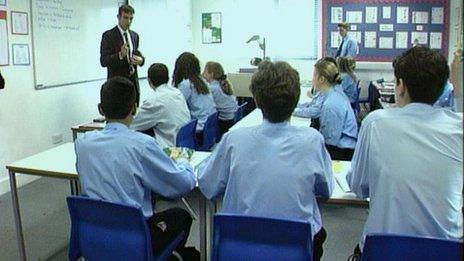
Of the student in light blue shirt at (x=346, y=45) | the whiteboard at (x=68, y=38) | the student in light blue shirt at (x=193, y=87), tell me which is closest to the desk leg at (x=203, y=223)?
the student in light blue shirt at (x=193, y=87)

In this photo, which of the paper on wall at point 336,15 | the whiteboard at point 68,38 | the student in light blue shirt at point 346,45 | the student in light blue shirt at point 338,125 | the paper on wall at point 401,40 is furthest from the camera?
the paper on wall at point 336,15

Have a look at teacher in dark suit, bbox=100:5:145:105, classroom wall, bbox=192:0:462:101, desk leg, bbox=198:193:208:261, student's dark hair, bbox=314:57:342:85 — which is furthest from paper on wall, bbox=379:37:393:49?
desk leg, bbox=198:193:208:261

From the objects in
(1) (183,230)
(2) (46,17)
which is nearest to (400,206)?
(1) (183,230)

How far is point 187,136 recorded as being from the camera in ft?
11.4

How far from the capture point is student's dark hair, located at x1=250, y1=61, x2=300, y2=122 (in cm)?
175

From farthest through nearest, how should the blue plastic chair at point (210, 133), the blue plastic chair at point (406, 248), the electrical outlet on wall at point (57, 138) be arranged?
the electrical outlet on wall at point (57, 138) → the blue plastic chair at point (210, 133) → the blue plastic chair at point (406, 248)

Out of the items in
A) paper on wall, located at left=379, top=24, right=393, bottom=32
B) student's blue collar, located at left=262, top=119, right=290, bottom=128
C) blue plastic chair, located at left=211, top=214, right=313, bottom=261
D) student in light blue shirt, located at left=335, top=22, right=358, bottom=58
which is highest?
paper on wall, located at left=379, top=24, right=393, bottom=32

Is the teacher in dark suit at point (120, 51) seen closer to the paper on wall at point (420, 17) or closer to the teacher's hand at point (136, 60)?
the teacher's hand at point (136, 60)

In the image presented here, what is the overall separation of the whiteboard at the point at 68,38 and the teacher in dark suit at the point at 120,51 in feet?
1.47

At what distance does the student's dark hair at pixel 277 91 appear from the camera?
5.75ft

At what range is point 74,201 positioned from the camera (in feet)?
5.99

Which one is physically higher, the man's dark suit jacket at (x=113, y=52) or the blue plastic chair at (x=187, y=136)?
the man's dark suit jacket at (x=113, y=52)

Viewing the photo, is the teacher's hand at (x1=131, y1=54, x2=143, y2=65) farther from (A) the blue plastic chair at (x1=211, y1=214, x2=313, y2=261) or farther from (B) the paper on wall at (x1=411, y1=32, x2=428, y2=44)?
(B) the paper on wall at (x1=411, y1=32, x2=428, y2=44)

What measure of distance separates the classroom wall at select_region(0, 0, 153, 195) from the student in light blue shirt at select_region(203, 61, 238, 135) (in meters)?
1.51
